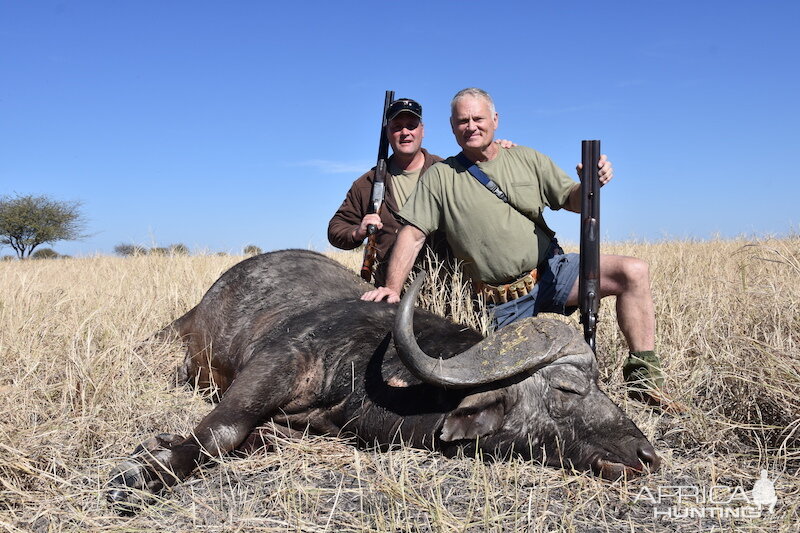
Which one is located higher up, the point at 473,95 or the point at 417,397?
the point at 473,95

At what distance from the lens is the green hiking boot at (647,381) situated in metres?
3.74

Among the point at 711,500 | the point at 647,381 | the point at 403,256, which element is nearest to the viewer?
the point at 711,500

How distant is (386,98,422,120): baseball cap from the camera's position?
20.7 feet

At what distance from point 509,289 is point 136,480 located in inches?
125

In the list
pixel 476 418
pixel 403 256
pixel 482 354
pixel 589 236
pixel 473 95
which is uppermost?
pixel 473 95

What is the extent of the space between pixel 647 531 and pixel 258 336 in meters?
2.54

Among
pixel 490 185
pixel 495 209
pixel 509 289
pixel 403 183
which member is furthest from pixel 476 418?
pixel 403 183

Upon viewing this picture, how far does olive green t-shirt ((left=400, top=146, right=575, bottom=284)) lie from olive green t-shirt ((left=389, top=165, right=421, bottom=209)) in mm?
1344

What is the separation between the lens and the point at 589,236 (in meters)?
4.57

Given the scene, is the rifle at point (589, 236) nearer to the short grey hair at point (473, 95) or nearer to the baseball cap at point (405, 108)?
the short grey hair at point (473, 95)

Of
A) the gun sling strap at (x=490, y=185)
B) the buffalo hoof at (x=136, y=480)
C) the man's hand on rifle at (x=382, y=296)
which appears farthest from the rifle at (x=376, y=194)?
the buffalo hoof at (x=136, y=480)

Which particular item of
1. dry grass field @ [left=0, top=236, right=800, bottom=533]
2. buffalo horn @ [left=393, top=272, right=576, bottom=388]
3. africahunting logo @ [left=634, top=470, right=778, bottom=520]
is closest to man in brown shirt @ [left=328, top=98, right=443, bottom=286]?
dry grass field @ [left=0, top=236, right=800, bottom=533]

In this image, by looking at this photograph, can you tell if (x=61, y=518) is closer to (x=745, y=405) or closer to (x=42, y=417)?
(x=42, y=417)

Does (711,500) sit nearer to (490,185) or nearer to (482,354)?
(482,354)
